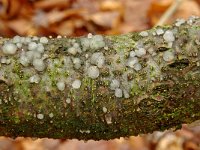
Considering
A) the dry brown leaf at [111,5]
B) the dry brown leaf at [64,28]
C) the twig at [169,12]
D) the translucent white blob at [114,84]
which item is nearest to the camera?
the translucent white blob at [114,84]

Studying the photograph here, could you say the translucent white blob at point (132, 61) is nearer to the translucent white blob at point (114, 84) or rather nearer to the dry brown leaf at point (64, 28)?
the translucent white blob at point (114, 84)

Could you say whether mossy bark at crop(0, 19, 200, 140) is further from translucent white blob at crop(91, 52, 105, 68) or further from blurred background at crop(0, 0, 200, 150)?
blurred background at crop(0, 0, 200, 150)

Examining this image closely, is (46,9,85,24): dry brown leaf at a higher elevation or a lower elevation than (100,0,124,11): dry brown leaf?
lower

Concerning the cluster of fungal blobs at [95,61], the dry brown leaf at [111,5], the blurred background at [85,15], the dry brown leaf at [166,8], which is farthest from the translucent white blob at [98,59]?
the dry brown leaf at [111,5]

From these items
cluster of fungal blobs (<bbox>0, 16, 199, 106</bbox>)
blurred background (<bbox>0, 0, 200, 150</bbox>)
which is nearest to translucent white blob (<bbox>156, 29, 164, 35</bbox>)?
cluster of fungal blobs (<bbox>0, 16, 199, 106</bbox>)

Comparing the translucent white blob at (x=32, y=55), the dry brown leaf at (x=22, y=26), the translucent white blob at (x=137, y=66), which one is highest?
the dry brown leaf at (x=22, y=26)

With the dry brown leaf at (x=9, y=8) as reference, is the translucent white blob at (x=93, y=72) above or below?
below

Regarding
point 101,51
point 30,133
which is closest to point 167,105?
point 101,51

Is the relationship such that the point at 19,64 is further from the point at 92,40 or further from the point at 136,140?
the point at 136,140

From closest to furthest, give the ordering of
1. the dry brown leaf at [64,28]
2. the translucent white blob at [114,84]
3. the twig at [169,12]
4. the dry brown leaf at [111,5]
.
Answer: the translucent white blob at [114,84]
the twig at [169,12]
the dry brown leaf at [64,28]
the dry brown leaf at [111,5]
